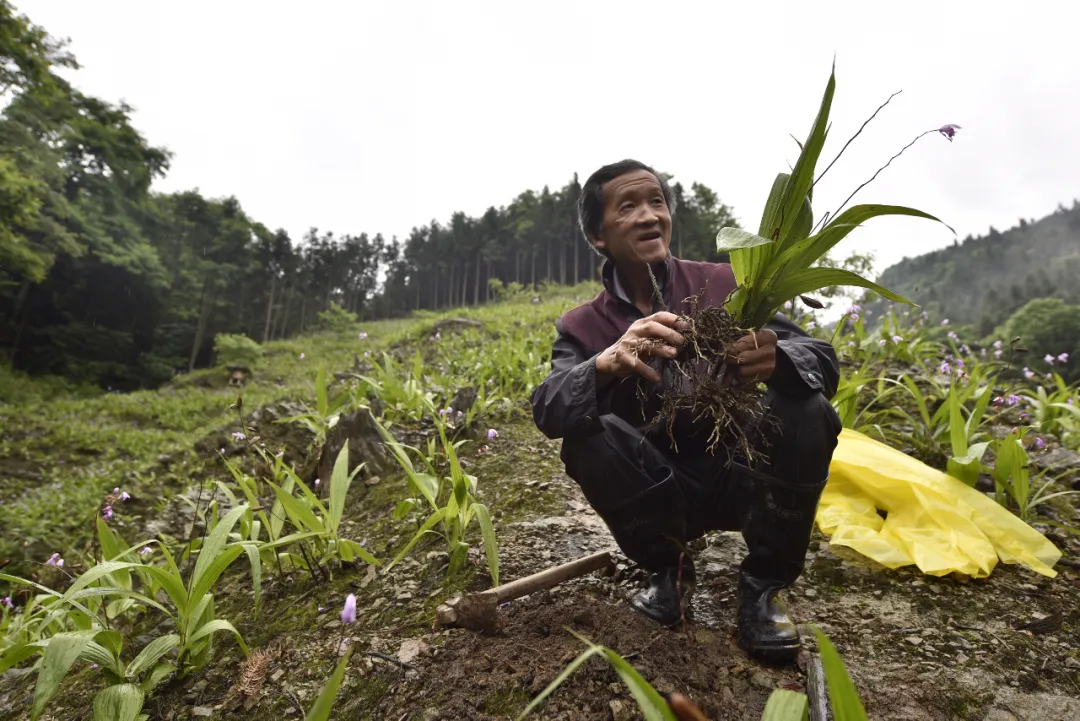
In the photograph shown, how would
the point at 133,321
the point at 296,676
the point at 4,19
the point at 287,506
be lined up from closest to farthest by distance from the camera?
1. the point at 296,676
2. the point at 287,506
3. the point at 4,19
4. the point at 133,321

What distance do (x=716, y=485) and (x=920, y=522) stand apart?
0.98 metres

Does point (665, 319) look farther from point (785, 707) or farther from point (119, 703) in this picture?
point (119, 703)

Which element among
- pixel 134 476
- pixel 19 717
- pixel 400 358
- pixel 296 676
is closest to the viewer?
pixel 296 676

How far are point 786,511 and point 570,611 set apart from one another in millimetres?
738

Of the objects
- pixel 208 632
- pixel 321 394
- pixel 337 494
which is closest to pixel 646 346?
pixel 337 494

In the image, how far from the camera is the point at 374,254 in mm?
50594

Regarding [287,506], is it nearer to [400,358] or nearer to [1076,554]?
[1076,554]

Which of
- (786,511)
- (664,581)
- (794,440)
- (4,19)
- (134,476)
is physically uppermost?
(4,19)

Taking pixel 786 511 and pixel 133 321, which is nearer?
pixel 786 511

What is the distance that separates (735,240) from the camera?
45.3 inches

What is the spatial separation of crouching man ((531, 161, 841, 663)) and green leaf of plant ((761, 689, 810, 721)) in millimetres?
479

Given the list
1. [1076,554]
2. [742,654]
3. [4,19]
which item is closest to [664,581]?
[742,654]

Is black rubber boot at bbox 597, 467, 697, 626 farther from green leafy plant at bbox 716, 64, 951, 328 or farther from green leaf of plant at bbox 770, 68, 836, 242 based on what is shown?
green leaf of plant at bbox 770, 68, 836, 242

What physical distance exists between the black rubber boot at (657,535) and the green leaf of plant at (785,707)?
2.30 feet
